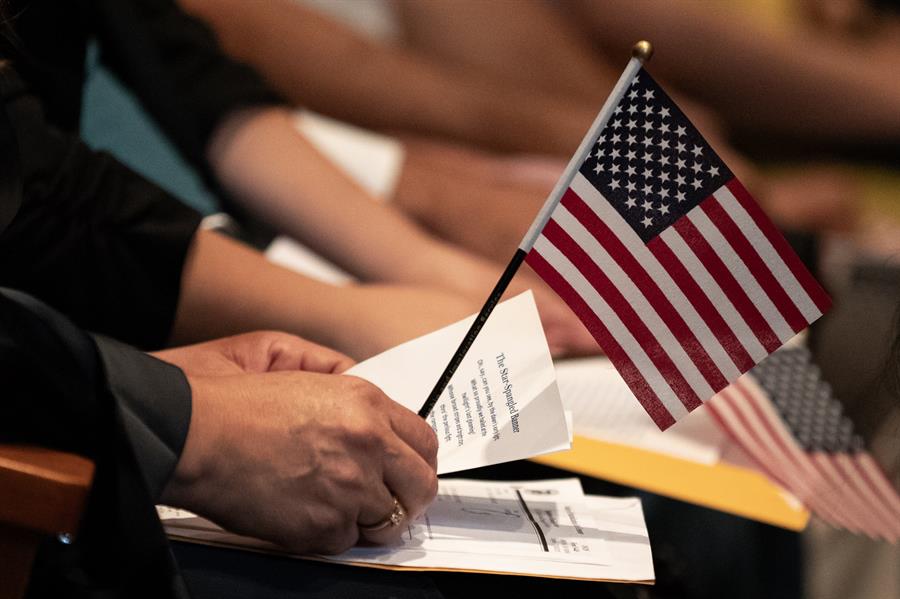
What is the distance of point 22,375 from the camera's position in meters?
0.56

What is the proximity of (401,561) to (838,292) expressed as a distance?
88cm

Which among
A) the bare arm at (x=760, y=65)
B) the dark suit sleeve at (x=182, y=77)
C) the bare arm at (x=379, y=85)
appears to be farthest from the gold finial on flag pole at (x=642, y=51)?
the bare arm at (x=760, y=65)

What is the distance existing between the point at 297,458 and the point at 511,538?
0.50 ft

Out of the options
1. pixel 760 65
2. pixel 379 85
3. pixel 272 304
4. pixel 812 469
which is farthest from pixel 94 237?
pixel 760 65

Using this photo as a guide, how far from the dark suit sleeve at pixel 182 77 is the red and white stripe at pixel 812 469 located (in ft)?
2.24

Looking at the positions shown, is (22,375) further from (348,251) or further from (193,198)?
(193,198)

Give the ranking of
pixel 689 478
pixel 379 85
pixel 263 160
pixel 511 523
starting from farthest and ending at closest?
1. pixel 379 85
2. pixel 263 160
3. pixel 689 478
4. pixel 511 523

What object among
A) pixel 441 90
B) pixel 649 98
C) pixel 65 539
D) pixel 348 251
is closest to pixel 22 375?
pixel 65 539

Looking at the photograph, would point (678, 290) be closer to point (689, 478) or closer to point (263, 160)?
point (689, 478)

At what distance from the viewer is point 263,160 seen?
1.26 metres

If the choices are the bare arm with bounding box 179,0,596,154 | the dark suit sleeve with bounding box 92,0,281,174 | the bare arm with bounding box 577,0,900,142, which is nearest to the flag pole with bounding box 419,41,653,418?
the dark suit sleeve with bounding box 92,0,281,174

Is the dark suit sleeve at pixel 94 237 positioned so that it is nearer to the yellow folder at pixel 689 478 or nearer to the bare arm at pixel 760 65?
the yellow folder at pixel 689 478

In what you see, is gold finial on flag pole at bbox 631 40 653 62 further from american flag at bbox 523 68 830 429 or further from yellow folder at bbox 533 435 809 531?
yellow folder at bbox 533 435 809 531

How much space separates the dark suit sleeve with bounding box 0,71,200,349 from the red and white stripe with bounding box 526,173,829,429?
0.41 meters
